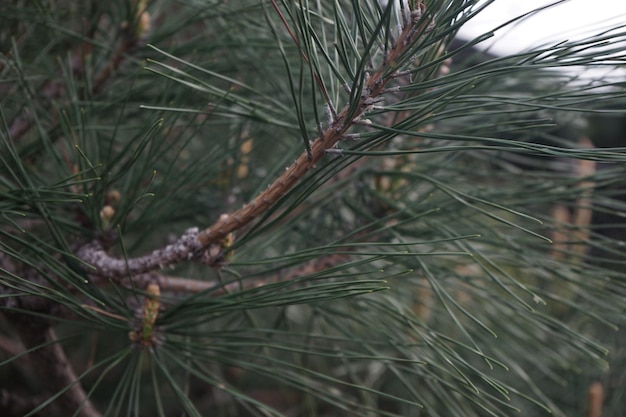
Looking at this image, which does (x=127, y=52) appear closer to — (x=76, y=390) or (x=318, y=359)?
(x=76, y=390)

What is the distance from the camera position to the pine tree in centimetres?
34

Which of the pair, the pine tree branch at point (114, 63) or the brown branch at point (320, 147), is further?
the pine tree branch at point (114, 63)

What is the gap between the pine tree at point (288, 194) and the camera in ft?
1.12

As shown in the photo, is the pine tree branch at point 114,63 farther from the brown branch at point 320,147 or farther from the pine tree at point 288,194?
the brown branch at point 320,147

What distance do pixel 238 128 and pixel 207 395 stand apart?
57cm

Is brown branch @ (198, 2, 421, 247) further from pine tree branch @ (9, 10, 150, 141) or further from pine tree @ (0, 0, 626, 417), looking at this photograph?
pine tree branch @ (9, 10, 150, 141)

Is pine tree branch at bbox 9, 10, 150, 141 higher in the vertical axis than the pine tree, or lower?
higher

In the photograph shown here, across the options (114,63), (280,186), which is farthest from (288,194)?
(114,63)

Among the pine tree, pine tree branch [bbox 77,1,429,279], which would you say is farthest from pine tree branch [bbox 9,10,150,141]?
pine tree branch [bbox 77,1,429,279]

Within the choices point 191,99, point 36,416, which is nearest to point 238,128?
point 191,99

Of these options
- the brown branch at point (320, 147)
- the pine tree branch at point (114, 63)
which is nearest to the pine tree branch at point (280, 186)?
the brown branch at point (320, 147)

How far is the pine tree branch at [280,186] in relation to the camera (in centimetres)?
33

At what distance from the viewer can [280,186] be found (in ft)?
1.20

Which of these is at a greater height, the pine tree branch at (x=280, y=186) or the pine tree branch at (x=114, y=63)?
the pine tree branch at (x=114, y=63)
